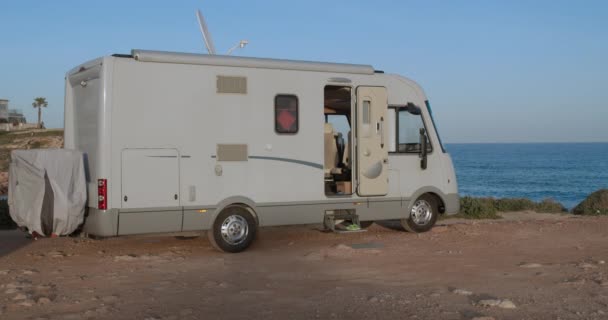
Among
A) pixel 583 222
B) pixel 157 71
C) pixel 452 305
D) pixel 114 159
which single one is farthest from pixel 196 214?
pixel 583 222

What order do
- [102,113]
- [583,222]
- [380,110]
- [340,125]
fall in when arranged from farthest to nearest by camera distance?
[583,222]
[340,125]
[380,110]
[102,113]

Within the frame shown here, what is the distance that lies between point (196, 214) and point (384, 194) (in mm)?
3371

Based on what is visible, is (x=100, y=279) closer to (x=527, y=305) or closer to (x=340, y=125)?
(x=527, y=305)

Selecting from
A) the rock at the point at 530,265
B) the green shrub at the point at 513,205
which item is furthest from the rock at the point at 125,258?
the green shrub at the point at 513,205

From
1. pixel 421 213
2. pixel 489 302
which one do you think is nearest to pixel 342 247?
pixel 421 213

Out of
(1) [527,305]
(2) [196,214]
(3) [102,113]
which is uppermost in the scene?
(3) [102,113]

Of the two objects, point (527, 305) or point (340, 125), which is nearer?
point (527, 305)

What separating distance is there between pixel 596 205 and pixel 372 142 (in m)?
9.31

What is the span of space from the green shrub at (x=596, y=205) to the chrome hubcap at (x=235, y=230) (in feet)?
34.7

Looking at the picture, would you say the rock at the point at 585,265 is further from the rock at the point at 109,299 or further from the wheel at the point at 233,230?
the rock at the point at 109,299

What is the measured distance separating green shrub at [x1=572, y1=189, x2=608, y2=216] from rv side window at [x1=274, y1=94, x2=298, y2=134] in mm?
9939

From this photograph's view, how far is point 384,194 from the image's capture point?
12352 millimetres

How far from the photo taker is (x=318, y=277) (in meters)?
9.01

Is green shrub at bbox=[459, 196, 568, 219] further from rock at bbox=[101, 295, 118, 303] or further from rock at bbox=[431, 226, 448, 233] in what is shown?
rock at bbox=[101, 295, 118, 303]
